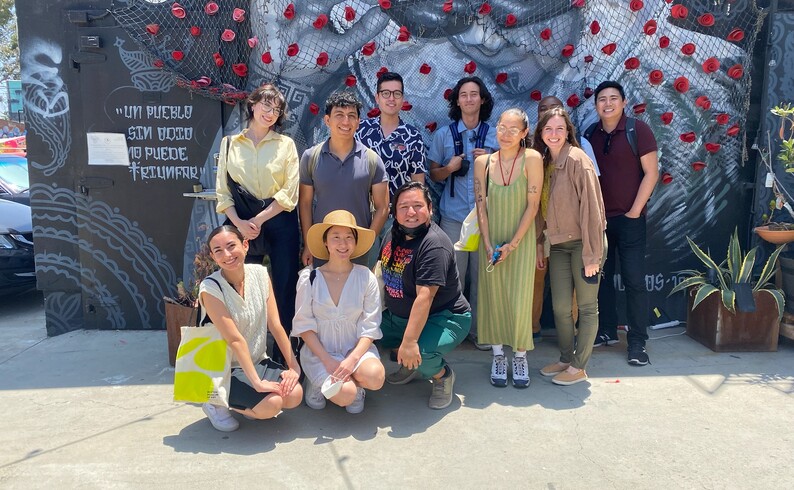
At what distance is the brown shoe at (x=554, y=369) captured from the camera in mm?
4051

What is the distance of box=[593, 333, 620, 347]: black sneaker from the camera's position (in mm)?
4613

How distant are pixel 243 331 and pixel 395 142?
5.61 ft

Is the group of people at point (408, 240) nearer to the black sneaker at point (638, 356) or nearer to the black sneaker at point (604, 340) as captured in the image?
the black sneaker at point (638, 356)

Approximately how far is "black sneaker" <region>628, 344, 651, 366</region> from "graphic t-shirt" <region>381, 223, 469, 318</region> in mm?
1459

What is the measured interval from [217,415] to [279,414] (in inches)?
14.5

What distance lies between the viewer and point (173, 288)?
16.4ft

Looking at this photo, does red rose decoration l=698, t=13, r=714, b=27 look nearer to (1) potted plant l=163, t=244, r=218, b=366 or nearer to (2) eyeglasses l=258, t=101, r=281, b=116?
(2) eyeglasses l=258, t=101, r=281, b=116

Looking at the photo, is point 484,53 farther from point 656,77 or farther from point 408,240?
point 408,240

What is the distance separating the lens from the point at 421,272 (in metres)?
3.41

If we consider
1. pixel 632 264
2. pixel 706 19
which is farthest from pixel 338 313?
pixel 706 19

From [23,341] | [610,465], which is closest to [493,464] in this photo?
[610,465]

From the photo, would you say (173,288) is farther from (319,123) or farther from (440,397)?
(440,397)

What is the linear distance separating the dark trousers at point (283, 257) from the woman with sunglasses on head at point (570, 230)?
1.68 m

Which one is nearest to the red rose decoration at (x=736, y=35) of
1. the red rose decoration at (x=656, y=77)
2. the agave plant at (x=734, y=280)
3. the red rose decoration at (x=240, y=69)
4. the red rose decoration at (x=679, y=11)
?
the red rose decoration at (x=679, y=11)
